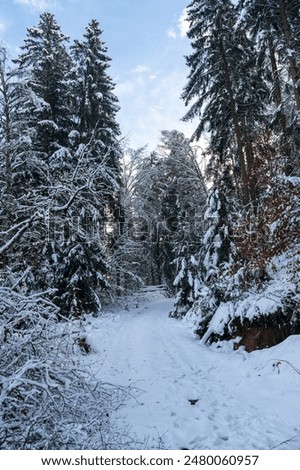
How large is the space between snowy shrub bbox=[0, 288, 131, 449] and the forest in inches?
0.9

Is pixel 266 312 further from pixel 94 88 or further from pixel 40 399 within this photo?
pixel 94 88

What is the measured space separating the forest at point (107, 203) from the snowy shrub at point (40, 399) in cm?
2

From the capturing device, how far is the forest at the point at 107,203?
405 centimetres

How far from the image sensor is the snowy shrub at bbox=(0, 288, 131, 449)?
3.27 m

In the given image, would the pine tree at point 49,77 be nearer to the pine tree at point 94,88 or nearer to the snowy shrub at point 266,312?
the pine tree at point 94,88

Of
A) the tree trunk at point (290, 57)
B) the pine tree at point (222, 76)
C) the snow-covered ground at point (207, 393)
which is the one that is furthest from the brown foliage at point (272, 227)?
the pine tree at point (222, 76)

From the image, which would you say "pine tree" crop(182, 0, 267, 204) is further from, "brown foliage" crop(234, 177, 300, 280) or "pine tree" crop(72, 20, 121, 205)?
"brown foliage" crop(234, 177, 300, 280)

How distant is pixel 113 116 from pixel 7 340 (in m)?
19.4

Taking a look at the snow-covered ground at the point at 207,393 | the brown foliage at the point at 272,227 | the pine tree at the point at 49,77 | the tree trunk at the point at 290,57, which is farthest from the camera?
the pine tree at the point at 49,77

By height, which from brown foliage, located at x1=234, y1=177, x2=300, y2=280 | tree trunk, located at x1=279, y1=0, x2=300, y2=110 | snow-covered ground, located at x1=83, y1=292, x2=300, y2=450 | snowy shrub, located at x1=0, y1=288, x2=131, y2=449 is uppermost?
tree trunk, located at x1=279, y1=0, x2=300, y2=110

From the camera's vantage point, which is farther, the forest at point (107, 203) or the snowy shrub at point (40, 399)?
the forest at point (107, 203)

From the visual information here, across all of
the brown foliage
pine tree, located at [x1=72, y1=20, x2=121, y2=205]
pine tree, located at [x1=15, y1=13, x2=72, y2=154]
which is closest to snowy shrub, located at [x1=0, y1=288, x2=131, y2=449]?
the brown foliage

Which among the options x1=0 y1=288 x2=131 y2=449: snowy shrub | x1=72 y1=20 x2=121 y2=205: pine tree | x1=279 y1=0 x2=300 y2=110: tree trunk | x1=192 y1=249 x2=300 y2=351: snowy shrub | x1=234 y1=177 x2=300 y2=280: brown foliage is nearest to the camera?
x1=0 y1=288 x2=131 y2=449: snowy shrub

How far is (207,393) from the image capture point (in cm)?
551
